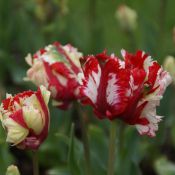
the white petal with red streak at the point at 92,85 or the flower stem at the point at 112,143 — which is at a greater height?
the white petal with red streak at the point at 92,85

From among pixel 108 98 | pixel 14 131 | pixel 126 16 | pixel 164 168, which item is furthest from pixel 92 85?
pixel 126 16

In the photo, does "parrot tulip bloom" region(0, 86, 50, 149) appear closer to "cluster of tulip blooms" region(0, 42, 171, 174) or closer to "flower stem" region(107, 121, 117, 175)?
"cluster of tulip blooms" region(0, 42, 171, 174)

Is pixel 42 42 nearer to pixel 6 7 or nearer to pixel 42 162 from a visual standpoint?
pixel 6 7

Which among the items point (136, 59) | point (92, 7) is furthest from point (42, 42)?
point (136, 59)

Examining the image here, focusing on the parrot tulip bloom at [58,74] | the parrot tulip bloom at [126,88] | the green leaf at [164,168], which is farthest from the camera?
the green leaf at [164,168]

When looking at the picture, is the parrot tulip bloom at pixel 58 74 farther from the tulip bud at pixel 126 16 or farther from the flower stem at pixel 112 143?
the tulip bud at pixel 126 16

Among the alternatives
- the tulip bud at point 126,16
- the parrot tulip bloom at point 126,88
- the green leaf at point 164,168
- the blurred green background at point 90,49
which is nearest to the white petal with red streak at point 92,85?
the parrot tulip bloom at point 126,88

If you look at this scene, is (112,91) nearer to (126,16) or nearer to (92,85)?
(92,85)

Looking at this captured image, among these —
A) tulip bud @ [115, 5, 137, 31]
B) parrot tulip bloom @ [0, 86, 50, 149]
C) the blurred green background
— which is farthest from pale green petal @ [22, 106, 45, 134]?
tulip bud @ [115, 5, 137, 31]
